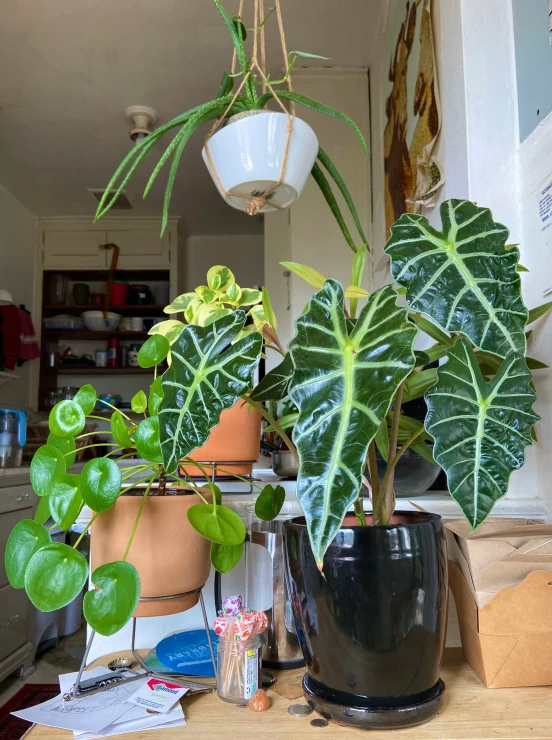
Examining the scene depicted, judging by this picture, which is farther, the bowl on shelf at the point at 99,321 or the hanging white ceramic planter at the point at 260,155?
the bowl on shelf at the point at 99,321

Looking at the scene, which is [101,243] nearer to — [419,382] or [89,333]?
[89,333]

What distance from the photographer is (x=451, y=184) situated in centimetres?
105

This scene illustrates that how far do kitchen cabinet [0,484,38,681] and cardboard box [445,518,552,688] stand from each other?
2.30 m

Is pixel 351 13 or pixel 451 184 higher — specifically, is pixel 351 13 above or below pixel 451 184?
above

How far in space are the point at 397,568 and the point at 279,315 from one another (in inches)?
88.9

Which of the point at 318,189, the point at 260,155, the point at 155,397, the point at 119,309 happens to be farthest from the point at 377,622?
the point at 119,309

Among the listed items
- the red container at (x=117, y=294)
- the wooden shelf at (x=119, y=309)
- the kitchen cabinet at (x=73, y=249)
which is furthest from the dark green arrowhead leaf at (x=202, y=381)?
the kitchen cabinet at (x=73, y=249)

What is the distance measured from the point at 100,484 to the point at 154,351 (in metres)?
0.16

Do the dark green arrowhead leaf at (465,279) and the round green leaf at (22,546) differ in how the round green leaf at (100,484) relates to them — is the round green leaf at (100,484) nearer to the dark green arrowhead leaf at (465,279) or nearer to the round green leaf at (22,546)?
the round green leaf at (22,546)

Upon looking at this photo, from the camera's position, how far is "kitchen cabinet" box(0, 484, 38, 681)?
2377mm

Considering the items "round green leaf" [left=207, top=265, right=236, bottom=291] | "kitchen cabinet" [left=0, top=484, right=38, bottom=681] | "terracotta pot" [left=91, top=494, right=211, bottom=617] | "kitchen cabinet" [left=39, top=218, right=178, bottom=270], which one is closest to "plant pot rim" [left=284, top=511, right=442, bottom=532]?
"terracotta pot" [left=91, top=494, right=211, bottom=617]

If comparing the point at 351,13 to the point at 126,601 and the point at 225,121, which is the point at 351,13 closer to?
the point at 225,121

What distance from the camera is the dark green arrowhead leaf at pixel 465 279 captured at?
1.61 feet

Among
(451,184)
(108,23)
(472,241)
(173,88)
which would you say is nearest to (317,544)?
(472,241)
